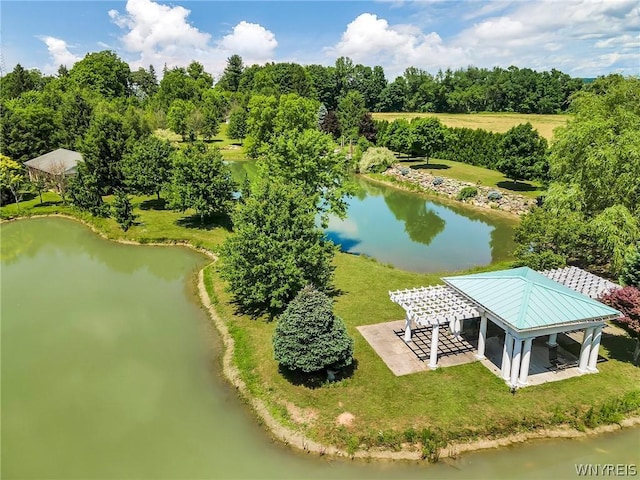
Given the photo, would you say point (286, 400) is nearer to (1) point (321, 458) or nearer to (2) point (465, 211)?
(1) point (321, 458)

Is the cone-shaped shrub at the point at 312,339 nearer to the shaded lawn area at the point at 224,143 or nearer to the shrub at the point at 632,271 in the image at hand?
the shrub at the point at 632,271

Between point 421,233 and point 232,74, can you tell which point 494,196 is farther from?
point 232,74

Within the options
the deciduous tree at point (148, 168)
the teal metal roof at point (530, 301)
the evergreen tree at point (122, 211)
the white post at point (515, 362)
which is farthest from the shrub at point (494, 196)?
the evergreen tree at point (122, 211)

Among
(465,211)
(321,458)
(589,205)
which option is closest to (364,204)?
(465,211)

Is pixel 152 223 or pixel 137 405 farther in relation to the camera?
pixel 152 223

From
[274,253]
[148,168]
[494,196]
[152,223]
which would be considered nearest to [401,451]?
[274,253]

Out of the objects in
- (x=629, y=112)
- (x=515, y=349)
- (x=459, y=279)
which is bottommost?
(x=515, y=349)
